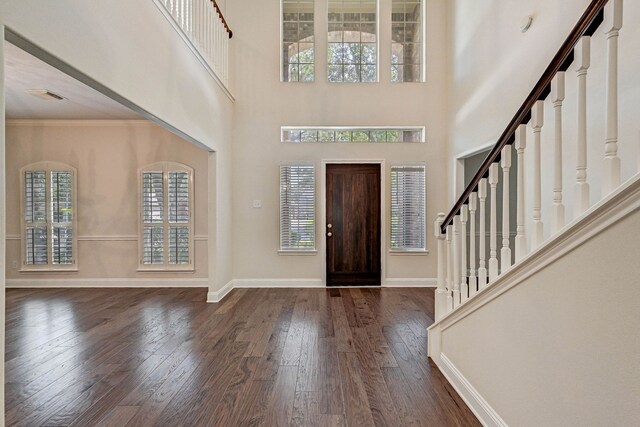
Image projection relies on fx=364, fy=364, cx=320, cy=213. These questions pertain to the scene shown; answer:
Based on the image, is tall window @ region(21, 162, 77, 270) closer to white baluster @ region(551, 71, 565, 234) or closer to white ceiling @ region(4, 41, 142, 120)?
white ceiling @ region(4, 41, 142, 120)

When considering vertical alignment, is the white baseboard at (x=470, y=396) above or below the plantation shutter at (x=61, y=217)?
below

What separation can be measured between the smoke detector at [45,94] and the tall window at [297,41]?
3143 mm

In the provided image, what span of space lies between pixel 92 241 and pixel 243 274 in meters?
2.49

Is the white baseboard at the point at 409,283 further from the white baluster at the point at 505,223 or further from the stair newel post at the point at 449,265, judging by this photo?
the white baluster at the point at 505,223

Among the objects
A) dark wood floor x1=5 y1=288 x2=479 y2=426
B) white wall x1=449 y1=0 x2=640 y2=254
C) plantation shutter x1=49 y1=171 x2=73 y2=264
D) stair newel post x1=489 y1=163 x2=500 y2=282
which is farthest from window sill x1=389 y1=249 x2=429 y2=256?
plantation shutter x1=49 y1=171 x2=73 y2=264

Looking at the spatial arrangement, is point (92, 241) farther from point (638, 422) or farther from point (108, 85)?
point (638, 422)

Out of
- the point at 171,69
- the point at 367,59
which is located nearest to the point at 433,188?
the point at 367,59

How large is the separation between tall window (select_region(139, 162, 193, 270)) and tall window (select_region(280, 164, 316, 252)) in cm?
150

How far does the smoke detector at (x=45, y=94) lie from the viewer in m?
4.20

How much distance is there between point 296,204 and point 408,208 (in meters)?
1.83

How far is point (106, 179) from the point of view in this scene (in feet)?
19.3

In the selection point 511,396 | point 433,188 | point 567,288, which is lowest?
point 511,396

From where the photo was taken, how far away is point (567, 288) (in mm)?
1461

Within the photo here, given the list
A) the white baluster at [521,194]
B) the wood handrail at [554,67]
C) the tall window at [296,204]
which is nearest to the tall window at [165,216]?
the tall window at [296,204]
